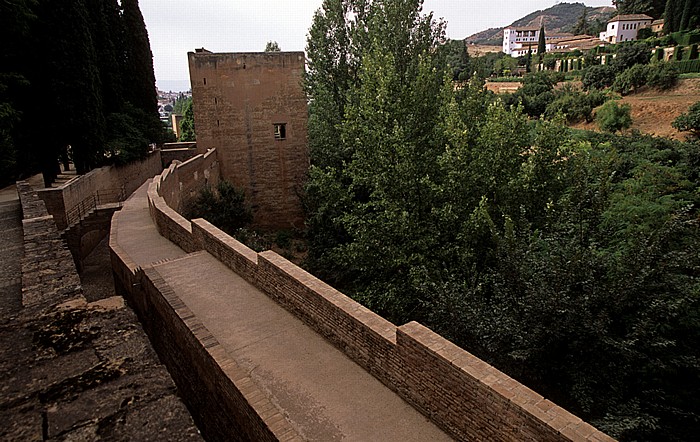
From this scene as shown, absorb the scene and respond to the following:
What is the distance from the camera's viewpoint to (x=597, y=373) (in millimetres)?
7297

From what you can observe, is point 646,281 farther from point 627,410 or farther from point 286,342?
point 286,342

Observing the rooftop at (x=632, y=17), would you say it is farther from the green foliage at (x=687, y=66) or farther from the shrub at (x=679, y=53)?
the green foliage at (x=687, y=66)

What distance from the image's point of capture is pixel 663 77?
117ft

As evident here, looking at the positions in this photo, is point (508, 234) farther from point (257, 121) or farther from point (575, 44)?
point (575, 44)

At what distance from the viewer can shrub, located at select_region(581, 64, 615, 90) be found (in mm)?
41906

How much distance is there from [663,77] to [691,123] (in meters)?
12.6

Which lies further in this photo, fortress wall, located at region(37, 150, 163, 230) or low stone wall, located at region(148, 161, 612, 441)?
fortress wall, located at region(37, 150, 163, 230)

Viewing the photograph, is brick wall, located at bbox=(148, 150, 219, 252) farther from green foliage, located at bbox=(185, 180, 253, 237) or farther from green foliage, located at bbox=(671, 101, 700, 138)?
green foliage, located at bbox=(671, 101, 700, 138)

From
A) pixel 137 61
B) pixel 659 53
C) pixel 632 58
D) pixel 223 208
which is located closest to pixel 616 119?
pixel 632 58

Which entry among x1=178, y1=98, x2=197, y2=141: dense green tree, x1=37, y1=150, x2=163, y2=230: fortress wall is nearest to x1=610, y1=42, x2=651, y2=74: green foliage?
x1=178, y1=98, x2=197, y2=141: dense green tree

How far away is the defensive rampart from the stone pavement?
7.63ft

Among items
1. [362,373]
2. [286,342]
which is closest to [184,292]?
[286,342]

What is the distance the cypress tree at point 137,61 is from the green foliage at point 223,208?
11155 millimetres

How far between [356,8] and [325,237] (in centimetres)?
956
